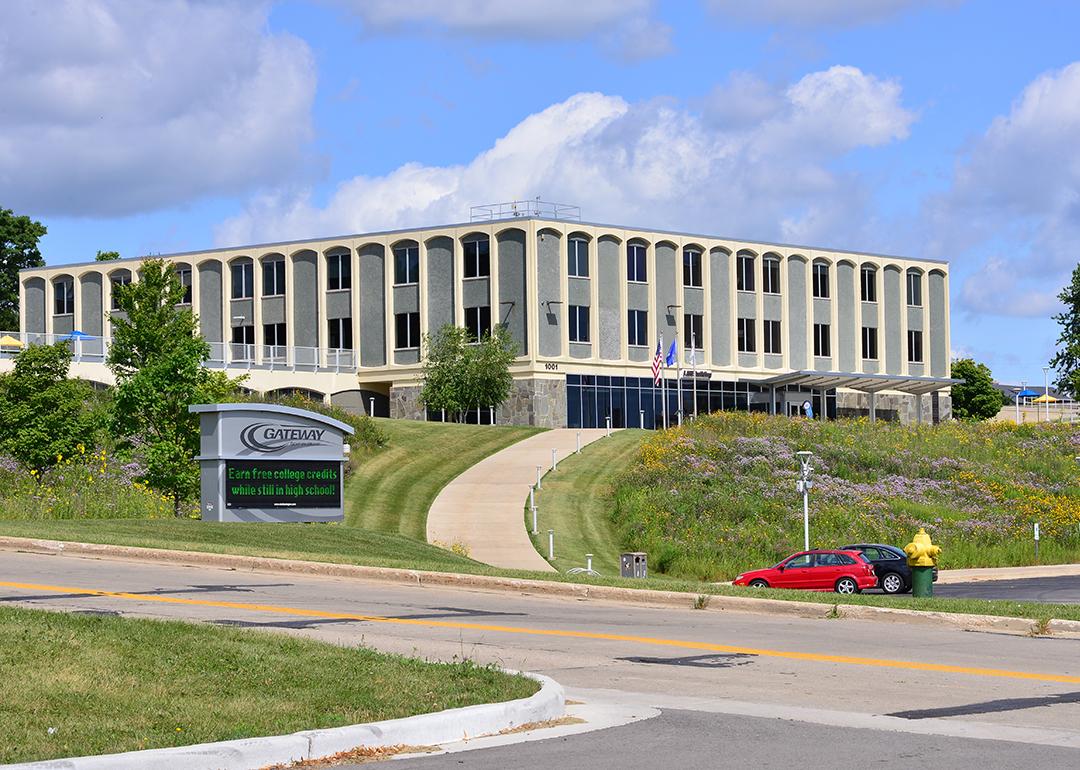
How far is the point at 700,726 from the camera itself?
10.8 meters

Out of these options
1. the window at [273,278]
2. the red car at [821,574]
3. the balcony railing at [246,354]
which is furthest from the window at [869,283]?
the red car at [821,574]

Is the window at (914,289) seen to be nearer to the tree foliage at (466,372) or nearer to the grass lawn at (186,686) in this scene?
the tree foliage at (466,372)

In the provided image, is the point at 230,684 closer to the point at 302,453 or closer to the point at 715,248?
the point at 302,453

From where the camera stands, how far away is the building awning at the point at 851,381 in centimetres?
7750

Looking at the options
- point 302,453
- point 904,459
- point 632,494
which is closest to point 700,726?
point 302,453

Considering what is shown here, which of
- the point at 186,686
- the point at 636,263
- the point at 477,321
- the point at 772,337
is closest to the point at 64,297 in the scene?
the point at 477,321

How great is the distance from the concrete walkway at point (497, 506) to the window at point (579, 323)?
12.0 m

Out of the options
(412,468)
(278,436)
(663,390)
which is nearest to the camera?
(278,436)

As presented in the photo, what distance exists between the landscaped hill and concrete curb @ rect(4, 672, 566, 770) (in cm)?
2994

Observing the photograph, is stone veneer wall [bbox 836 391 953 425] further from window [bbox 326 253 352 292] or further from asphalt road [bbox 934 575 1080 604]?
asphalt road [bbox 934 575 1080 604]

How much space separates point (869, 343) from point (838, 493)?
39.0 metres

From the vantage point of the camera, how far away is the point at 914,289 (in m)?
87.9

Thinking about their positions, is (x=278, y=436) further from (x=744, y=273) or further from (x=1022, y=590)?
(x=744, y=273)

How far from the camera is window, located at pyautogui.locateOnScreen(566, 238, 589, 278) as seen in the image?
72812mm
